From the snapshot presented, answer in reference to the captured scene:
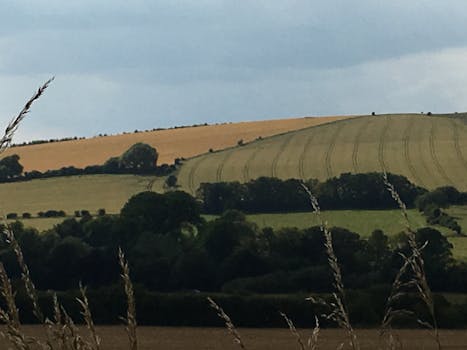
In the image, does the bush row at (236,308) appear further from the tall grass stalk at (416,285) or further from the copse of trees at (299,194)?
the tall grass stalk at (416,285)

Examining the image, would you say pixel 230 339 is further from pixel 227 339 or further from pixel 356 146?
pixel 356 146

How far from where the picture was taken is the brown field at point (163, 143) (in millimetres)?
102688

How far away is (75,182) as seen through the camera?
3600 inches

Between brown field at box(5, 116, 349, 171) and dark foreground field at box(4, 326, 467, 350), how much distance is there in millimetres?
53935

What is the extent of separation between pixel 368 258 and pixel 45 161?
174 feet

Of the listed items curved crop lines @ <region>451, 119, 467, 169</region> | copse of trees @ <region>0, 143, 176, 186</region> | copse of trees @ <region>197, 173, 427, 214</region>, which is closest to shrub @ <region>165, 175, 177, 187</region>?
copse of trees @ <region>0, 143, 176, 186</region>

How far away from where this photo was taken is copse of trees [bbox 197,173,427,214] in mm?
74875

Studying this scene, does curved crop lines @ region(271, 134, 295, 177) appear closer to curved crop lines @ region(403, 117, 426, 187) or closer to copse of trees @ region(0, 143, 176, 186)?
copse of trees @ region(0, 143, 176, 186)

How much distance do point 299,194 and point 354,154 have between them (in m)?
15.9

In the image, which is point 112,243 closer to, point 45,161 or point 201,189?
point 201,189

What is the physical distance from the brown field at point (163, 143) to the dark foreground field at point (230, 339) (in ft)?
177

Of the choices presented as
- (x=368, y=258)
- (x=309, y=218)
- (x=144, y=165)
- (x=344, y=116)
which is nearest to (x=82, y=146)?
(x=144, y=165)

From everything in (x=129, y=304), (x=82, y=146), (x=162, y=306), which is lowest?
(x=162, y=306)

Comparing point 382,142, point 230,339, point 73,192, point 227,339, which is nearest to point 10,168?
point 73,192
